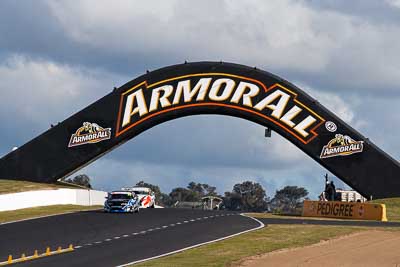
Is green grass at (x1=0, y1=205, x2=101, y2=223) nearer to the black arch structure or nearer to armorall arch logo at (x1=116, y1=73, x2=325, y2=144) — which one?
the black arch structure

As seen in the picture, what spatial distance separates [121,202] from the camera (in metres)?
53.8

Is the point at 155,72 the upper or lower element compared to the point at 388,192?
upper

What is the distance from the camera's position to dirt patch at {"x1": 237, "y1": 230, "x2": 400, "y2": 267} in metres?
28.0

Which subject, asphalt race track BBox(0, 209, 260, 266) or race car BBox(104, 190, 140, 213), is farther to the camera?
race car BBox(104, 190, 140, 213)

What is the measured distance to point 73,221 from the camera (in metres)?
46.1

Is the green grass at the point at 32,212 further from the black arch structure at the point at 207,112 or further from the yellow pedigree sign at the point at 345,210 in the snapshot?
the yellow pedigree sign at the point at 345,210

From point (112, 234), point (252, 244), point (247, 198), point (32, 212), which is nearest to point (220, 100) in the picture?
point (32, 212)

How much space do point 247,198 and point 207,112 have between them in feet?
384

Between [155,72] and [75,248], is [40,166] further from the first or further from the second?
[75,248]

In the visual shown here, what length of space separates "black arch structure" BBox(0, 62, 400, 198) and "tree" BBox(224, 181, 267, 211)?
10633 cm

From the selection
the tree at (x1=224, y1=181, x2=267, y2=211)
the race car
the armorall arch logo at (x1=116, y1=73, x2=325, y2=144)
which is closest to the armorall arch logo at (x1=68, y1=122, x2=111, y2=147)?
the armorall arch logo at (x1=116, y1=73, x2=325, y2=144)

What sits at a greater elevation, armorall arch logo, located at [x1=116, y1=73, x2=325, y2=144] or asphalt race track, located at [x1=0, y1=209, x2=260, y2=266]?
armorall arch logo, located at [x1=116, y1=73, x2=325, y2=144]

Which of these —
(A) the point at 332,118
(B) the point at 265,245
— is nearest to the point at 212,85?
(A) the point at 332,118

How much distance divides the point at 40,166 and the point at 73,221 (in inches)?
981
